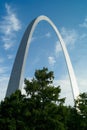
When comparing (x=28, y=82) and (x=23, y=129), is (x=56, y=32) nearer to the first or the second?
(x=28, y=82)

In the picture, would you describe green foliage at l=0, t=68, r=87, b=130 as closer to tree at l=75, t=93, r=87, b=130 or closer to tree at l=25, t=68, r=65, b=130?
tree at l=25, t=68, r=65, b=130

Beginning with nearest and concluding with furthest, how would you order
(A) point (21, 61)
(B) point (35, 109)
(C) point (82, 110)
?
1. (B) point (35, 109)
2. (C) point (82, 110)
3. (A) point (21, 61)

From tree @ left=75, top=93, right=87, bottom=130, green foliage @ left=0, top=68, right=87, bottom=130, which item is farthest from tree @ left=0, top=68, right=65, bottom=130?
tree @ left=75, top=93, right=87, bottom=130

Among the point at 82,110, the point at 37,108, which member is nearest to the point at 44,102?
the point at 37,108

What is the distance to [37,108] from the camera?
36.9 metres

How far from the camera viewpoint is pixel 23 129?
117 ft

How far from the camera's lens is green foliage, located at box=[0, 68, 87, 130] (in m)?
35.8

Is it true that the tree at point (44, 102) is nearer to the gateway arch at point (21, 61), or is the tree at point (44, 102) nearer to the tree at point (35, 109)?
the tree at point (35, 109)

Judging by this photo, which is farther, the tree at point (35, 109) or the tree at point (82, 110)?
the tree at point (82, 110)

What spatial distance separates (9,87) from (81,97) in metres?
9.57

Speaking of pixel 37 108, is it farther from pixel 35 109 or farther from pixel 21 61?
pixel 21 61

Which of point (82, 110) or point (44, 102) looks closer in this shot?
point (44, 102)

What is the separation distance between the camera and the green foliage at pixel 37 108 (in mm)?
35812

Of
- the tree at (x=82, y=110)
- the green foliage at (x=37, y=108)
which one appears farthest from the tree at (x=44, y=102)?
the tree at (x=82, y=110)
